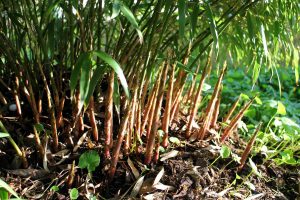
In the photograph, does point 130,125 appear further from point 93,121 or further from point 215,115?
point 215,115

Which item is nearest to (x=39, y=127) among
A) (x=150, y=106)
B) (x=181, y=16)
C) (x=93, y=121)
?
(x=93, y=121)

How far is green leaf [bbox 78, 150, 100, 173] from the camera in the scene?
1116 millimetres

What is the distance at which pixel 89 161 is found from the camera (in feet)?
3.69

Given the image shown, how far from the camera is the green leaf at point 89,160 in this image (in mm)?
1116

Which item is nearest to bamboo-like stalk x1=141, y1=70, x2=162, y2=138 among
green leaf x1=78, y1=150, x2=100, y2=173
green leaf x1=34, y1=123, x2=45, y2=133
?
green leaf x1=78, y1=150, x2=100, y2=173

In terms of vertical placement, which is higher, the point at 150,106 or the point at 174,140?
the point at 150,106

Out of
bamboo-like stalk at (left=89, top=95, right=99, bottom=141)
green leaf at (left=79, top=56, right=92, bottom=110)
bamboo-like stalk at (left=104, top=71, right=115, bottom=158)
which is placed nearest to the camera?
green leaf at (left=79, top=56, right=92, bottom=110)

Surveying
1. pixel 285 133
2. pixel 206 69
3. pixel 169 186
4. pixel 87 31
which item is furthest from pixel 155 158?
pixel 285 133

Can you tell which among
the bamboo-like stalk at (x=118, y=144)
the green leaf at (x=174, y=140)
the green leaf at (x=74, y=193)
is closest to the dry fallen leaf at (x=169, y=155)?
the green leaf at (x=174, y=140)

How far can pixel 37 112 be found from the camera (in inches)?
47.4

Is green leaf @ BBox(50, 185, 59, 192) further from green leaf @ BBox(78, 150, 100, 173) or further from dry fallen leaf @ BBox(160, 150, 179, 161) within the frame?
dry fallen leaf @ BBox(160, 150, 179, 161)

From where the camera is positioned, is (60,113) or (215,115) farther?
(215,115)

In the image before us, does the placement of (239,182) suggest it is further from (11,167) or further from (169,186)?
(11,167)

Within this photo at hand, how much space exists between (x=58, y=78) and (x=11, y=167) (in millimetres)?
335
